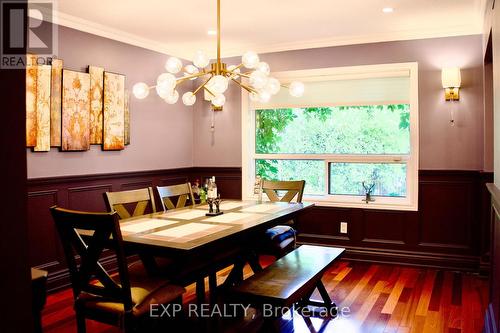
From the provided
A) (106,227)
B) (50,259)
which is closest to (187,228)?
(106,227)

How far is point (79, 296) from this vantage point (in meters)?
2.47

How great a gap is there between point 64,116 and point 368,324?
10.3ft

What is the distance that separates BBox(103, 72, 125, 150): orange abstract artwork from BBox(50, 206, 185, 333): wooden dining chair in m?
2.12

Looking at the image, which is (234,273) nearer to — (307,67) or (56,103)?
(56,103)

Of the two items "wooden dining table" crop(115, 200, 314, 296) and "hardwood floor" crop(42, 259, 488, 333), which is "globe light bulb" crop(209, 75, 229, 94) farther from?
"hardwood floor" crop(42, 259, 488, 333)

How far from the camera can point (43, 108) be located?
3766 mm

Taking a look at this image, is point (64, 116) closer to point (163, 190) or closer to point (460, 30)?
point (163, 190)

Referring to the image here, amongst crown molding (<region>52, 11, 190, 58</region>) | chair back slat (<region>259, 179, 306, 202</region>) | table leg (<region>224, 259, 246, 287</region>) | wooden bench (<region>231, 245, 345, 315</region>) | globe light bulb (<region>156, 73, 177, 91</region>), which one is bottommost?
table leg (<region>224, 259, 246, 287</region>)

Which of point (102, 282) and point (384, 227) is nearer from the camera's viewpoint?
point (102, 282)

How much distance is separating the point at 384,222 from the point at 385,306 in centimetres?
146

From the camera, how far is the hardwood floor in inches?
122

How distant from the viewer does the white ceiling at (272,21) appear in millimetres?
3746

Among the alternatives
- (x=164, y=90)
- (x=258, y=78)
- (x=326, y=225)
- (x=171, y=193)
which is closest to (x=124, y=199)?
(x=171, y=193)

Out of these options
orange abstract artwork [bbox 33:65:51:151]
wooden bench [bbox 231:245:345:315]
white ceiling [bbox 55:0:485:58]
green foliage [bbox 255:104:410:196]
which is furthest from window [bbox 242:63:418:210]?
orange abstract artwork [bbox 33:65:51:151]
